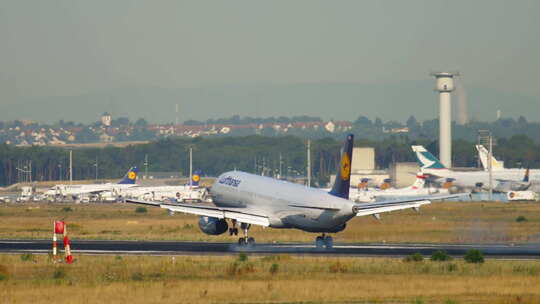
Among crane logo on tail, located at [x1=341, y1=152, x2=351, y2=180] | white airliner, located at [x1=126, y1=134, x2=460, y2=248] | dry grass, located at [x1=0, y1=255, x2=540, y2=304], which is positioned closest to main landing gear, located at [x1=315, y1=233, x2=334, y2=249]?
white airliner, located at [x1=126, y1=134, x2=460, y2=248]

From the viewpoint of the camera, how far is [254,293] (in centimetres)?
3956

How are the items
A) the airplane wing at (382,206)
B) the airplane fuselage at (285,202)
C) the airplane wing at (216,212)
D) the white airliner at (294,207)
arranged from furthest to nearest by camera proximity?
1. the airplane wing at (216,212)
2. the airplane wing at (382,206)
3. the white airliner at (294,207)
4. the airplane fuselage at (285,202)

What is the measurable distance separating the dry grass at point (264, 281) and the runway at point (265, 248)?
227 inches

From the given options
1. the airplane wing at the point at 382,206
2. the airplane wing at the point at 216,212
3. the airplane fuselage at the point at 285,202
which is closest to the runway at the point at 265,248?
the airplane fuselage at the point at 285,202

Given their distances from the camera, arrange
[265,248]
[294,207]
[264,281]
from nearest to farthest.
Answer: [264,281], [265,248], [294,207]

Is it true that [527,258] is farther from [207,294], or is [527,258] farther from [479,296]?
[207,294]

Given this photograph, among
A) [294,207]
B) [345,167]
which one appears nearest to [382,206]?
[345,167]

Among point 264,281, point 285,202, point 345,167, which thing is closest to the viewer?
point 264,281

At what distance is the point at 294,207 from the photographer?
66188 mm

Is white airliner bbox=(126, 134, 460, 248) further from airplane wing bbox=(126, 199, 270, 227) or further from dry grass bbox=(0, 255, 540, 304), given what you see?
dry grass bbox=(0, 255, 540, 304)

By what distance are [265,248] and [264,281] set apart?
71.8 feet

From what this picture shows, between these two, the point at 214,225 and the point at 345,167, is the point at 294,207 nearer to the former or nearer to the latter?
the point at 345,167

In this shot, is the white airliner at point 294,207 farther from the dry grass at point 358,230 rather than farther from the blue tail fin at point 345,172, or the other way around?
the dry grass at point 358,230

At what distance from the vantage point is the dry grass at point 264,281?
38.1 meters
